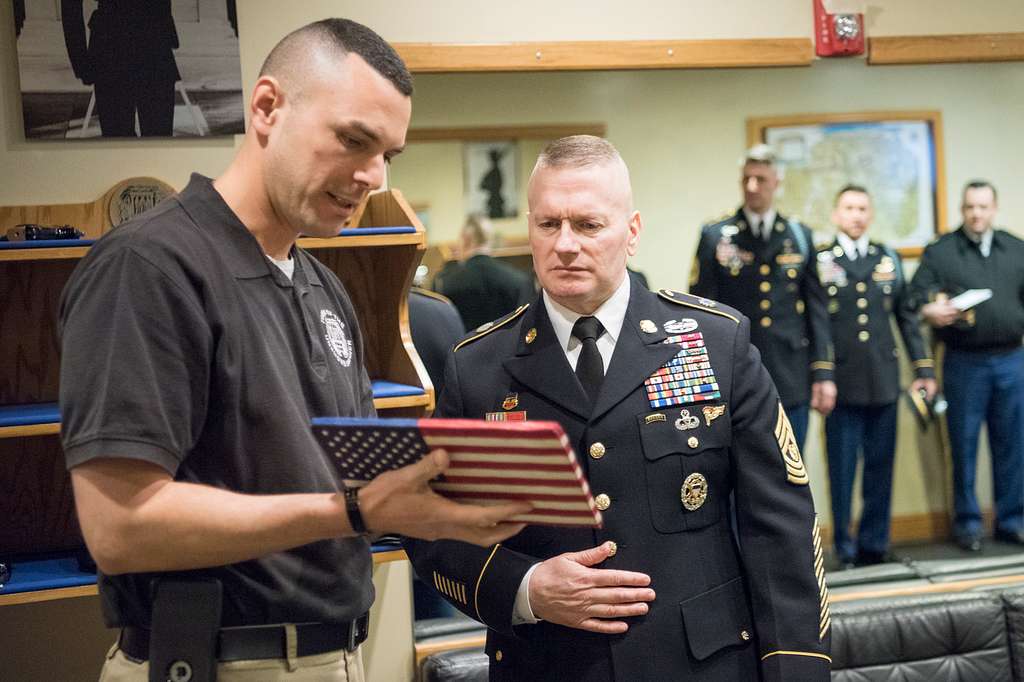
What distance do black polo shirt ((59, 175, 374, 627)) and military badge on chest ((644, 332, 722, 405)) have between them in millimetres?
618

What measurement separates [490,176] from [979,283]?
2.58 metres

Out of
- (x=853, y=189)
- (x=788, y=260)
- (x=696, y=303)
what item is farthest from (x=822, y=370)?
(x=696, y=303)

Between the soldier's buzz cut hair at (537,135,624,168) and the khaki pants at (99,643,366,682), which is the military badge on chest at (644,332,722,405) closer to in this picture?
the soldier's buzz cut hair at (537,135,624,168)

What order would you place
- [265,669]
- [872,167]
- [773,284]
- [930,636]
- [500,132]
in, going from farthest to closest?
[872,167], [500,132], [773,284], [930,636], [265,669]

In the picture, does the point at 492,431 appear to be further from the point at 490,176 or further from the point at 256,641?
the point at 490,176

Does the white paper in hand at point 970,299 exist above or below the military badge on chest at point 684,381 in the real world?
below

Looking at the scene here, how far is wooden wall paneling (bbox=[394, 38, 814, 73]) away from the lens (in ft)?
11.4

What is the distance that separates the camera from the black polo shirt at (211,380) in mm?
1286

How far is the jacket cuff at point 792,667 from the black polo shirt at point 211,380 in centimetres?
77

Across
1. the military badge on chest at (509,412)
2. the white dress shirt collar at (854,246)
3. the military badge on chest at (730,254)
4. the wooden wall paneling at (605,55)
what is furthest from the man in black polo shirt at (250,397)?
→ the white dress shirt collar at (854,246)

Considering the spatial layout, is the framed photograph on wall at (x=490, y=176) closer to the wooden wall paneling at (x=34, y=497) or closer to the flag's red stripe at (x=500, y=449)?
the wooden wall paneling at (x=34, y=497)

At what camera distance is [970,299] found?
17.7ft

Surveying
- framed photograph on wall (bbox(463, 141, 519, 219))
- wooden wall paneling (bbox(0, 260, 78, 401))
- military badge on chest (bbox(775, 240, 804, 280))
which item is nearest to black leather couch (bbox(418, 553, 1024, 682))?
wooden wall paneling (bbox(0, 260, 78, 401))

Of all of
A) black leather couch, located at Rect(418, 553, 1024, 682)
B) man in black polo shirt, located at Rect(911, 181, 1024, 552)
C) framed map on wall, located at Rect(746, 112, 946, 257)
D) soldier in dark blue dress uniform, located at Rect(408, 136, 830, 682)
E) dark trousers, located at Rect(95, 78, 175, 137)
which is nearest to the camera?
soldier in dark blue dress uniform, located at Rect(408, 136, 830, 682)
